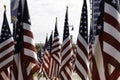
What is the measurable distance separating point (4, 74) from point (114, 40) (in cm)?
688

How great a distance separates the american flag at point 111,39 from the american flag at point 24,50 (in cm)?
246

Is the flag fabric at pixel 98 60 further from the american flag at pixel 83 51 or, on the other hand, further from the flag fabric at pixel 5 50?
the flag fabric at pixel 5 50

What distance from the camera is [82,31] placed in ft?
59.1

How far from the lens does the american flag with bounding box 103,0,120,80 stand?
12.3 meters

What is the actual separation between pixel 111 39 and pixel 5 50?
20.5 feet

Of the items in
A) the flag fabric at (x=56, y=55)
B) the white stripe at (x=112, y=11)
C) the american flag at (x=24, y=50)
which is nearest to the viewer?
the white stripe at (x=112, y=11)

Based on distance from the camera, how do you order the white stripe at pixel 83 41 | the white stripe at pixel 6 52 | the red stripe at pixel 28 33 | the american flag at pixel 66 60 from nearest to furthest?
the red stripe at pixel 28 33 < the white stripe at pixel 6 52 < the white stripe at pixel 83 41 < the american flag at pixel 66 60

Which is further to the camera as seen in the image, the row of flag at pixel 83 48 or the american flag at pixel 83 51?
the american flag at pixel 83 51

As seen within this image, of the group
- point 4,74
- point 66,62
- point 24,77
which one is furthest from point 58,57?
point 24,77

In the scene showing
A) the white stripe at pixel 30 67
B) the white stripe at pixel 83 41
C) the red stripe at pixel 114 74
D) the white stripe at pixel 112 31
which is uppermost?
the white stripe at pixel 112 31

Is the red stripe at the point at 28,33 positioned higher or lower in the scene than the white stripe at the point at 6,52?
higher

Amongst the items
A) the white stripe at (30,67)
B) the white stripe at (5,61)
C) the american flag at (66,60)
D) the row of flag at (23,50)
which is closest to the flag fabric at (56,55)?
the american flag at (66,60)

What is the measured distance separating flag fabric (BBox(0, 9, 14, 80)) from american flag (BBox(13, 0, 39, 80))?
9.90 feet

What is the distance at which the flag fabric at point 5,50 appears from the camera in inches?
673
